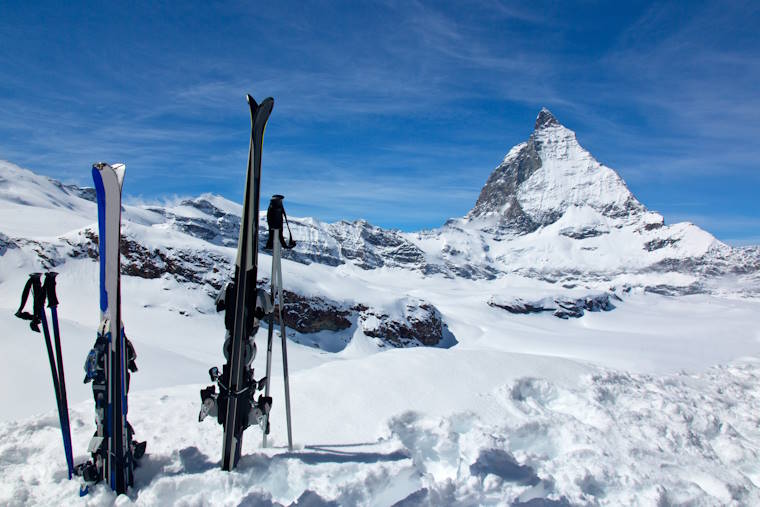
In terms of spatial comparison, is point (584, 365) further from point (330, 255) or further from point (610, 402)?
point (330, 255)

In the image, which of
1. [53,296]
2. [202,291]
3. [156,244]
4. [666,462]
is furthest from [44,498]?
[156,244]

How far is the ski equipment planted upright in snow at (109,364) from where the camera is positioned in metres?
4.36

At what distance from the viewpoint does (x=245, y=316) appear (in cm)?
485

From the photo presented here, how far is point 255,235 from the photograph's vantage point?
15.8 ft

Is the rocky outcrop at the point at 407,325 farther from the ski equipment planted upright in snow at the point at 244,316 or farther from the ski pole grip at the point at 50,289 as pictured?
the ski pole grip at the point at 50,289

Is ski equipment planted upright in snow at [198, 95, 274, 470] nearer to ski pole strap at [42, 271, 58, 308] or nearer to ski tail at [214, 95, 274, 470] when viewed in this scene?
ski tail at [214, 95, 274, 470]

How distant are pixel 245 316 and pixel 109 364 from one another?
4.38 feet

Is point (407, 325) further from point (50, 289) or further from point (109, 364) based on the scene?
point (50, 289)

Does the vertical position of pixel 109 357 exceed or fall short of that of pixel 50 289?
it falls short

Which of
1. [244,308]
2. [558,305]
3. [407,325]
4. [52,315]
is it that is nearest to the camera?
[52,315]

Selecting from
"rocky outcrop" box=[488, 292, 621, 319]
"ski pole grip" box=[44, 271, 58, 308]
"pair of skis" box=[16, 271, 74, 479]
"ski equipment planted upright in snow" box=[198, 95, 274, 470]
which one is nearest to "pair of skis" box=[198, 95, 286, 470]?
"ski equipment planted upright in snow" box=[198, 95, 274, 470]

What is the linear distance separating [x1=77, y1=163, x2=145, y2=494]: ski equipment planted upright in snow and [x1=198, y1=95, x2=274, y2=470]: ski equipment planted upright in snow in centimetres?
76

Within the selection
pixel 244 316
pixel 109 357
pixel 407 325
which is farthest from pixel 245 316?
pixel 407 325

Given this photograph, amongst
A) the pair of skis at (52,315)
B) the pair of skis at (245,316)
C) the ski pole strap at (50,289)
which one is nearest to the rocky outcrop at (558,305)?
the pair of skis at (245,316)
